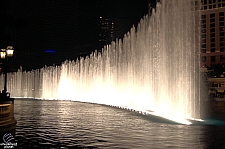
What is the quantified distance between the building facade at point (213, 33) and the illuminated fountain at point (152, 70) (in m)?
50.6

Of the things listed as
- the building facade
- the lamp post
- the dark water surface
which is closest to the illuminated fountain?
the dark water surface

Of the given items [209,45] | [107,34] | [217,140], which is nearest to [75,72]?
[217,140]

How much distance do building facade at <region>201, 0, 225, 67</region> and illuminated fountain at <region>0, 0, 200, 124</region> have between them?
50578 millimetres

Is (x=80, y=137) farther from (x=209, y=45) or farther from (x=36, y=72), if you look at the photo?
(x=209, y=45)

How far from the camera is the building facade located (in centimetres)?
8275

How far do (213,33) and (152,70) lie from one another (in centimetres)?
6464

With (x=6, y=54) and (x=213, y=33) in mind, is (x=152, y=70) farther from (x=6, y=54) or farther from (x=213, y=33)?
(x=213, y=33)

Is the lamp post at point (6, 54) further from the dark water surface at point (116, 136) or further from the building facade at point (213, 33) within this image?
the building facade at point (213, 33)

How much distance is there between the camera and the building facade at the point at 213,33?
271 ft

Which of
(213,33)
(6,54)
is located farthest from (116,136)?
(213,33)

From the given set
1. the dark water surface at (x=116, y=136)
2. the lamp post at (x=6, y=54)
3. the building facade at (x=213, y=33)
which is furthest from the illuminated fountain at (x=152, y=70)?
the building facade at (x=213, y=33)

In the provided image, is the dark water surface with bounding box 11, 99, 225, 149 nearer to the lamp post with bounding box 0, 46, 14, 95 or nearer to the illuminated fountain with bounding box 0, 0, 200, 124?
the lamp post with bounding box 0, 46, 14, 95

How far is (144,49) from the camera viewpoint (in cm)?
2716

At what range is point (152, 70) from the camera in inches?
991
